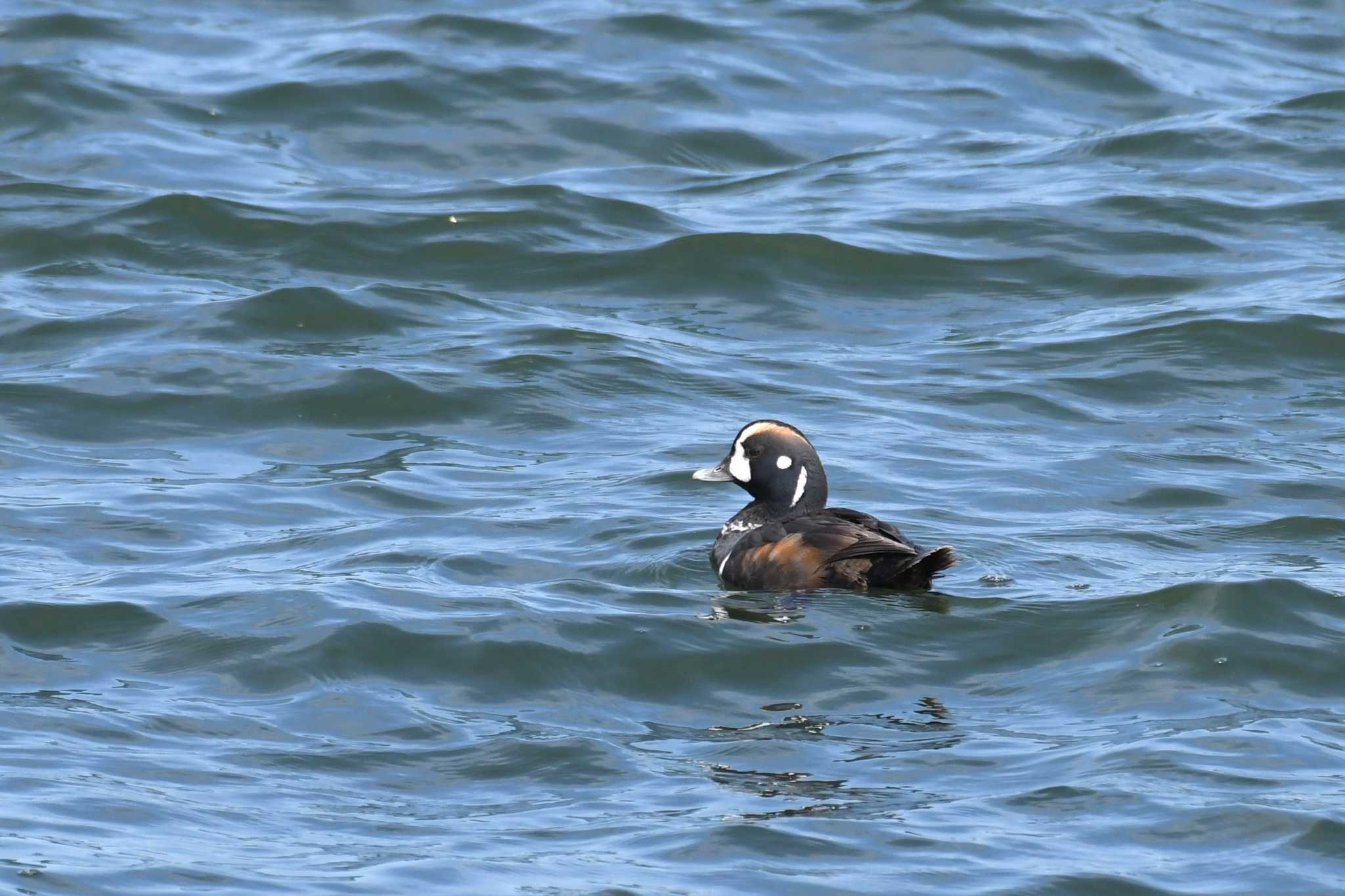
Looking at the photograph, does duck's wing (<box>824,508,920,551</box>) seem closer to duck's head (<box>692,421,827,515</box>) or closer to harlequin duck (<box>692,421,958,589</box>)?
harlequin duck (<box>692,421,958,589</box>)

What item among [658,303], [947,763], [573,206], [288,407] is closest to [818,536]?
[947,763]

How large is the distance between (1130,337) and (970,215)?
8.75 ft

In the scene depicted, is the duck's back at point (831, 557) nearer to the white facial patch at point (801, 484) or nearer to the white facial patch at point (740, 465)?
the white facial patch at point (801, 484)

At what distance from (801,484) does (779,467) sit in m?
0.15

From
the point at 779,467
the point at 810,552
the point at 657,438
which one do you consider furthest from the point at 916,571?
the point at 657,438

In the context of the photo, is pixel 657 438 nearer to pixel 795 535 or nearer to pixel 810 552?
pixel 795 535

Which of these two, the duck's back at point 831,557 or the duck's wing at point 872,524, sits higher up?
the duck's wing at point 872,524

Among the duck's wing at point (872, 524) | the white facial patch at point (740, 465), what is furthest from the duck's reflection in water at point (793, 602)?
the white facial patch at point (740, 465)

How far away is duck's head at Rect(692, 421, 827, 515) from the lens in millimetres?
9727

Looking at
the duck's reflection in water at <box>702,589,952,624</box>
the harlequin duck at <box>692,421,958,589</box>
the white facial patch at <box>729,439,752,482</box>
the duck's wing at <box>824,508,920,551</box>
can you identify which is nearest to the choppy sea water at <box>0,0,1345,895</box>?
the duck's reflection in water at <box>702,589,952,624</box>

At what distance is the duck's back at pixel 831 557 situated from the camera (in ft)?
28.3

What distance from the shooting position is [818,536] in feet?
29.4

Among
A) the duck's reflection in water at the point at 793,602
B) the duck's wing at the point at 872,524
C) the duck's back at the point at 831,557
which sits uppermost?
the duck's wing at the point at 872,524

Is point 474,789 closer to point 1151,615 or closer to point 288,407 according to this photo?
point 1151,615
